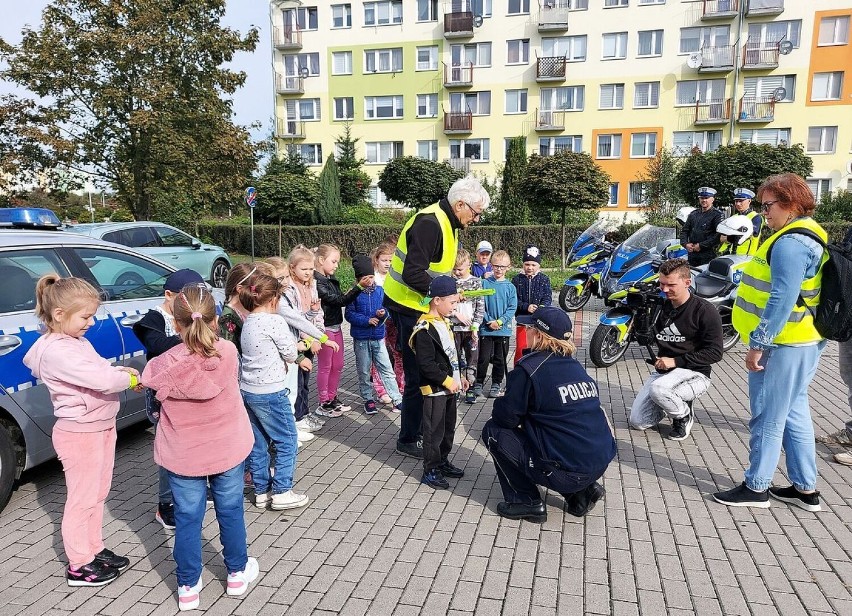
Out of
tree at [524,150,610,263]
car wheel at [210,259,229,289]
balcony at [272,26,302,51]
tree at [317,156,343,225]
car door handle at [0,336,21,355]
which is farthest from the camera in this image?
balcony at [272,26,302,51]

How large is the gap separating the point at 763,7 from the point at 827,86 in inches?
231

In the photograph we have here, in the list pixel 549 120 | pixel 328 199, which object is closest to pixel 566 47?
pixel 549 120

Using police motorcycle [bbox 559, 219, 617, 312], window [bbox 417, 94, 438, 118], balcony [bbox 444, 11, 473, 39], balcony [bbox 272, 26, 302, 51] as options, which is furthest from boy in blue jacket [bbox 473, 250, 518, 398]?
balcony [bbox 272, 26, 302, 51]

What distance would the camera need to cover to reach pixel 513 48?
38250 mm

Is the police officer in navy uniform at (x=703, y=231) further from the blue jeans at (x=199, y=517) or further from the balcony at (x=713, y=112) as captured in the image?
the balcony at (x=713, y=112)

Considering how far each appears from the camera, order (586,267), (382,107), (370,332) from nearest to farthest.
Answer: (370,332) → (586,267) → (382,107)

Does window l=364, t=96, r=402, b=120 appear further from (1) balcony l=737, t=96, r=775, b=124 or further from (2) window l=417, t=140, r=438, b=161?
(1) balcony l=737, t=96, r=775, b=124

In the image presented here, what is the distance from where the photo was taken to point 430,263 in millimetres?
4652

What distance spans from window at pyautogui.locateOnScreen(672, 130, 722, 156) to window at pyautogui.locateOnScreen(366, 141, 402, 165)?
17839mm

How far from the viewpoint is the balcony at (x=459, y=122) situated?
128 ft

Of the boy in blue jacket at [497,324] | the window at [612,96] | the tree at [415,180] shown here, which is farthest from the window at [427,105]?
the boy in blue jacket at [497,324]

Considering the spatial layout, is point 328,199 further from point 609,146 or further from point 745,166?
point 745,166

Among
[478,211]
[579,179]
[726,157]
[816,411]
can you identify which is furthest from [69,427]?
[726,157]

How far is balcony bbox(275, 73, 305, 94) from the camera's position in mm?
42062
